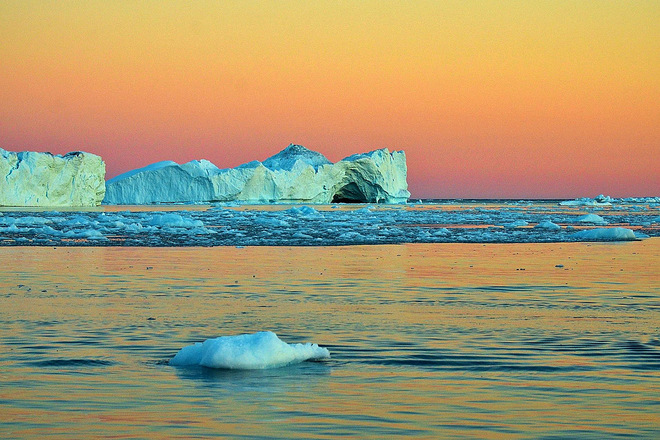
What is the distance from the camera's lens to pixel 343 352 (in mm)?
5469

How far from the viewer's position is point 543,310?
745cm

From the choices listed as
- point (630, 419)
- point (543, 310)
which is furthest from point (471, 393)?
point (543, 310)

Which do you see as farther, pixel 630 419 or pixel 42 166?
pixel 42 166

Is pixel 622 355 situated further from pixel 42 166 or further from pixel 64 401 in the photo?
pixel 42 166

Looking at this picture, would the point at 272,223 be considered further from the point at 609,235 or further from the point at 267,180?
the point at 267,180

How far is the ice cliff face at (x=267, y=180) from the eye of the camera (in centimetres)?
5556

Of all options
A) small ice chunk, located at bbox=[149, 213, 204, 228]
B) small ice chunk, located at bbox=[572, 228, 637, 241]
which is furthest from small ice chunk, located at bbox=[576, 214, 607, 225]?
small ice chunk, located at bbox=[149, 213, 204, 228]

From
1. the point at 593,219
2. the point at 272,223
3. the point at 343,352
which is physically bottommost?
the point at 343,352

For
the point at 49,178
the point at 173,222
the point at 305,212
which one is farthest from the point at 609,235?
the point at 49,178

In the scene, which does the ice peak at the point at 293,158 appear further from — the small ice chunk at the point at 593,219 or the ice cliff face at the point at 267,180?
the small ice chunk at the point at 593,219

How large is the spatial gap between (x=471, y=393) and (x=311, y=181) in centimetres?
5465

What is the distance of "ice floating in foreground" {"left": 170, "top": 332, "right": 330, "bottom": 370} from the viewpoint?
491 centimetres

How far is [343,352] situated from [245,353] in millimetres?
775

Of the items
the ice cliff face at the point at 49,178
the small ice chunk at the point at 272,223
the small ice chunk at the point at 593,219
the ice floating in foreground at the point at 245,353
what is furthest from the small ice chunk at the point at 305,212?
the ice floating in foreground at the point at 245,353
